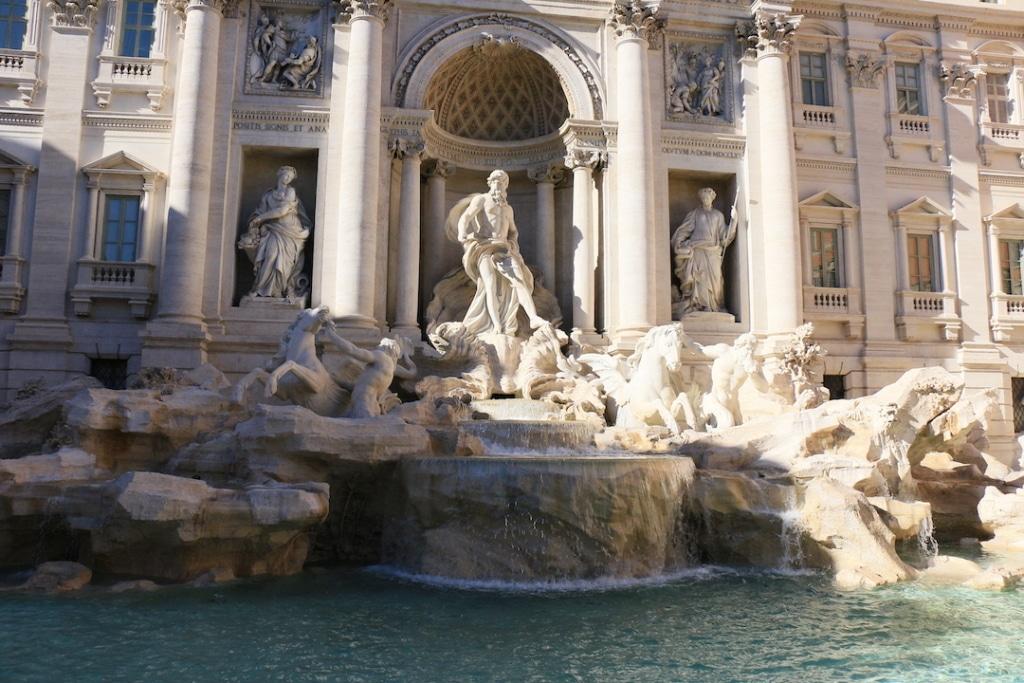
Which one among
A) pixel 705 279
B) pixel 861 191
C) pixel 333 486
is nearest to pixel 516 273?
pixel 705 279

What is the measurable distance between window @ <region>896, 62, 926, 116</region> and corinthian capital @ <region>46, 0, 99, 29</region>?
60.0 ft

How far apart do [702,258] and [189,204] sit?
10.6m

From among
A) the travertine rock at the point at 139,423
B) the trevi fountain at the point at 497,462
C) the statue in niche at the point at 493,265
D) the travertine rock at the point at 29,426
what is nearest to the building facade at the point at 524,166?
the trevi fountain at the point at 497,462

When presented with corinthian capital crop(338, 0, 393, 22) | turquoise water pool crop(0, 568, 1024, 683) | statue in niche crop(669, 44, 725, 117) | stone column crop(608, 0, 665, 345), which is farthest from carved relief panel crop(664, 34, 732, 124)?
turquoise water pool crop(0, 568, 1024, 683)

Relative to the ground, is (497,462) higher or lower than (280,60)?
lower

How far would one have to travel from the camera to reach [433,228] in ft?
58.3

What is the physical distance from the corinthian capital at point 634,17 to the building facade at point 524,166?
0.06 m

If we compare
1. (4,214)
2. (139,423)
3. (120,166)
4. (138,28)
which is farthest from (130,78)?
(139,423)

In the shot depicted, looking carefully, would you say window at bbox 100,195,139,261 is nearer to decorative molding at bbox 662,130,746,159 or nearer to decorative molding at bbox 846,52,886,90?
decorative molding at bbox 662,130,746,159

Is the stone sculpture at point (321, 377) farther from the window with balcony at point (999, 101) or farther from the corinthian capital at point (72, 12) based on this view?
the window with balcony at point (999, 101)

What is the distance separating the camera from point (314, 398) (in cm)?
1199

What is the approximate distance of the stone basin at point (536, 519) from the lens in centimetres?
891

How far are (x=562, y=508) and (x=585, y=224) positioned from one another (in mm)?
9122

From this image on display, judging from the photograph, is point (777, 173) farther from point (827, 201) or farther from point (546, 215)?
point (546, 215)
